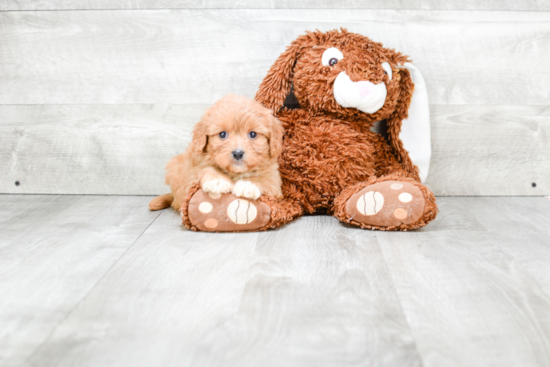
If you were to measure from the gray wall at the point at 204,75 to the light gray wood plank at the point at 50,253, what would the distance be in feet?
0.52

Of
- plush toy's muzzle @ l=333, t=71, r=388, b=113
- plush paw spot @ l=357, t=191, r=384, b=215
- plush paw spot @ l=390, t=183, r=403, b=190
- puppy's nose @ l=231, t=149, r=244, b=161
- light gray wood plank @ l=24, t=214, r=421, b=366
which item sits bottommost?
light gray wood plank @ l=24, t=214, r=421, b=366

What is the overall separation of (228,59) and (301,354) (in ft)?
3.23

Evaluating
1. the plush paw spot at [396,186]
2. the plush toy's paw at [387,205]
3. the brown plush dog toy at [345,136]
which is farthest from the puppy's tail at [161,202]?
the plush paw spot at [396,186]

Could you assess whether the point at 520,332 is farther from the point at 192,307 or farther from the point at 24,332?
the point at 24,332

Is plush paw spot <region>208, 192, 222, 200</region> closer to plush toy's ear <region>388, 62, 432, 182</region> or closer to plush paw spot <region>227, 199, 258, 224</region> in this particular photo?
plush paw spot <region>227, 199, 258, 224</region>

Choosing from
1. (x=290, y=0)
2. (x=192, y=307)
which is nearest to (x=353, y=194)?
(x=192, y=307)

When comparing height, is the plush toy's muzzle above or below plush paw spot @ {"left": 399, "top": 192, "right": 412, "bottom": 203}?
above

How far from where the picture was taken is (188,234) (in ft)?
3.65

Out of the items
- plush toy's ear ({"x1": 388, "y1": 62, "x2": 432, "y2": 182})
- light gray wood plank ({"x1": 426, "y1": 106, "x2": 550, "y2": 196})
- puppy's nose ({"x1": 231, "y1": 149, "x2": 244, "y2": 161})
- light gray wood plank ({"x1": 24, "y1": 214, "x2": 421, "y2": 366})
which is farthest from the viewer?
light gray wood plank ({"x1": 426, "y1": 106, "x2": 550, "y2": 196})

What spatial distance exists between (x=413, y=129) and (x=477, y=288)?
0.59m

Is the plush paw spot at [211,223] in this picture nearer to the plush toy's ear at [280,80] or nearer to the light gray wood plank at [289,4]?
the plush toy's ear at [280,80]

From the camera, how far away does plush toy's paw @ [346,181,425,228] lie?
1077 millimetres

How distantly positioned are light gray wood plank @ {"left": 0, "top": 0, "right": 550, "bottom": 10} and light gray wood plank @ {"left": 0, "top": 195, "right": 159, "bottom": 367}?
1.97 ft

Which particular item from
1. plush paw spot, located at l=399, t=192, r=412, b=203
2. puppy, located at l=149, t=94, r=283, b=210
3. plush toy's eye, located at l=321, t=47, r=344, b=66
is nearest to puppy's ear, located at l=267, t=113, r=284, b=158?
puppy, located at l=149, t=94, r=283, b=210
